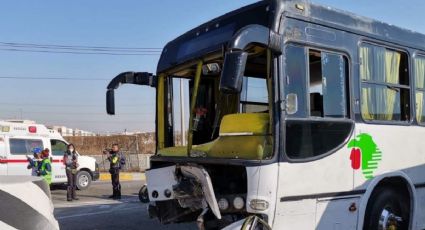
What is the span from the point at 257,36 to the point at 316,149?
56.9 inches

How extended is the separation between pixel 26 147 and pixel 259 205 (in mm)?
14855

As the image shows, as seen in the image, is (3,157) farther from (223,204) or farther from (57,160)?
(223,204)

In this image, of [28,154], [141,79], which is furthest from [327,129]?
[28,154]

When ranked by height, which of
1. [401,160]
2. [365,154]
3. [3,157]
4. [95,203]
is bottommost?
[95,203]

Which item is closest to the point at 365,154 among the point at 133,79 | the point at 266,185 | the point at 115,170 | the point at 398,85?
the point at 398,85

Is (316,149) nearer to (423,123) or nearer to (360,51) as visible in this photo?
(360,51)

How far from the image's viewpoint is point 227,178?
20.1 ft

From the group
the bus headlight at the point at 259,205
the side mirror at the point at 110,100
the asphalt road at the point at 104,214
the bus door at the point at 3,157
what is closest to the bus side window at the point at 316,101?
the bus headlight at the point at 259,205

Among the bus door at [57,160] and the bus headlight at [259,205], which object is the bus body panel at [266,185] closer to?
the bus headlight at [259,205]

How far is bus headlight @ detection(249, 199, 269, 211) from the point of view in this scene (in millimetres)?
5285

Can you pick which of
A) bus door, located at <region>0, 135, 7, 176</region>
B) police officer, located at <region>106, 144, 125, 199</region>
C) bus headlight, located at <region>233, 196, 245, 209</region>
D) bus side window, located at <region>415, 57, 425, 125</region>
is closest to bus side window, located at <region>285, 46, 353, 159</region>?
bus headlight, located at <region>233, 196, 245, 209</region>

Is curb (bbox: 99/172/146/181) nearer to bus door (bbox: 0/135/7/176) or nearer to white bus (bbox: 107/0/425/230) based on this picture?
bus door (bbox: 0/135/7/176)

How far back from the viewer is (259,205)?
5.31 m

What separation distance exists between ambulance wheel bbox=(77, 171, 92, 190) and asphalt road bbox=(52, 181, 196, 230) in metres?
3.80
